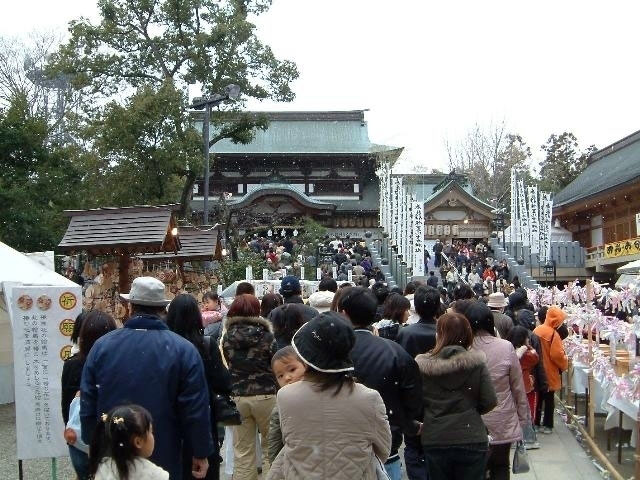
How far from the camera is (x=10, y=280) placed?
360 inches

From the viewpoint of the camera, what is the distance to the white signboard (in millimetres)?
Result: 5988

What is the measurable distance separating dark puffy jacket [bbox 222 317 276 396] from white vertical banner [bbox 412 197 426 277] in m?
18.1

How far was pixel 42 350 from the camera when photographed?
6285 mm

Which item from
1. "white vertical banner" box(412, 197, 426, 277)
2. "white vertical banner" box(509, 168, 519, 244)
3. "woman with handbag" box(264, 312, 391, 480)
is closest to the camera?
"woman with handbag" box(264, 312, 391, 480)

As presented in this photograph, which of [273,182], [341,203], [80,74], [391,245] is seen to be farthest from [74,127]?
[341,203]

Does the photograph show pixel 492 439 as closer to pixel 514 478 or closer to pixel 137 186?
pixel 514 478

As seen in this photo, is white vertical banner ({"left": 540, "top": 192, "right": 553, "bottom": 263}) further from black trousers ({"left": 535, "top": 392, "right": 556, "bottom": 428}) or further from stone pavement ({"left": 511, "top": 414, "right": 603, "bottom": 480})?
stone pavement ({"left": 511, "top": 414, "right": 603, "bottom": 480})

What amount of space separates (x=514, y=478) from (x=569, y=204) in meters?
29.4

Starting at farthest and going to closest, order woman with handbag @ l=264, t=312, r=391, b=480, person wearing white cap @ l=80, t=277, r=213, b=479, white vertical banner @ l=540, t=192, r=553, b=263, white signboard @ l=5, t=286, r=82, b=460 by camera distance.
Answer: white vertical banner @ l=540, t=192, r=553, b=263, white signboard @ l=5, t=286, r=82, b=460, person wearing white cap @ l=80, t=277, r=213, b=479, woman with handbag @ l=264, t=312, r=391, b=480

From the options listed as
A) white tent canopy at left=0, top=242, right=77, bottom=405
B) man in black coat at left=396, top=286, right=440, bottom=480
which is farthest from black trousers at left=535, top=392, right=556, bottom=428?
white tent canopy at left=0, top=242, right=77, bottom=405

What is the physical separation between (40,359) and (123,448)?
3.57m

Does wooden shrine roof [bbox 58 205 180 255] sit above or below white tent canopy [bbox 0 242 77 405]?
above

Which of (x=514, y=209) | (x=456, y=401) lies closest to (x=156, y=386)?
(x=456, y=401)

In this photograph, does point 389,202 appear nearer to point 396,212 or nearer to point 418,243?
point 396,212
